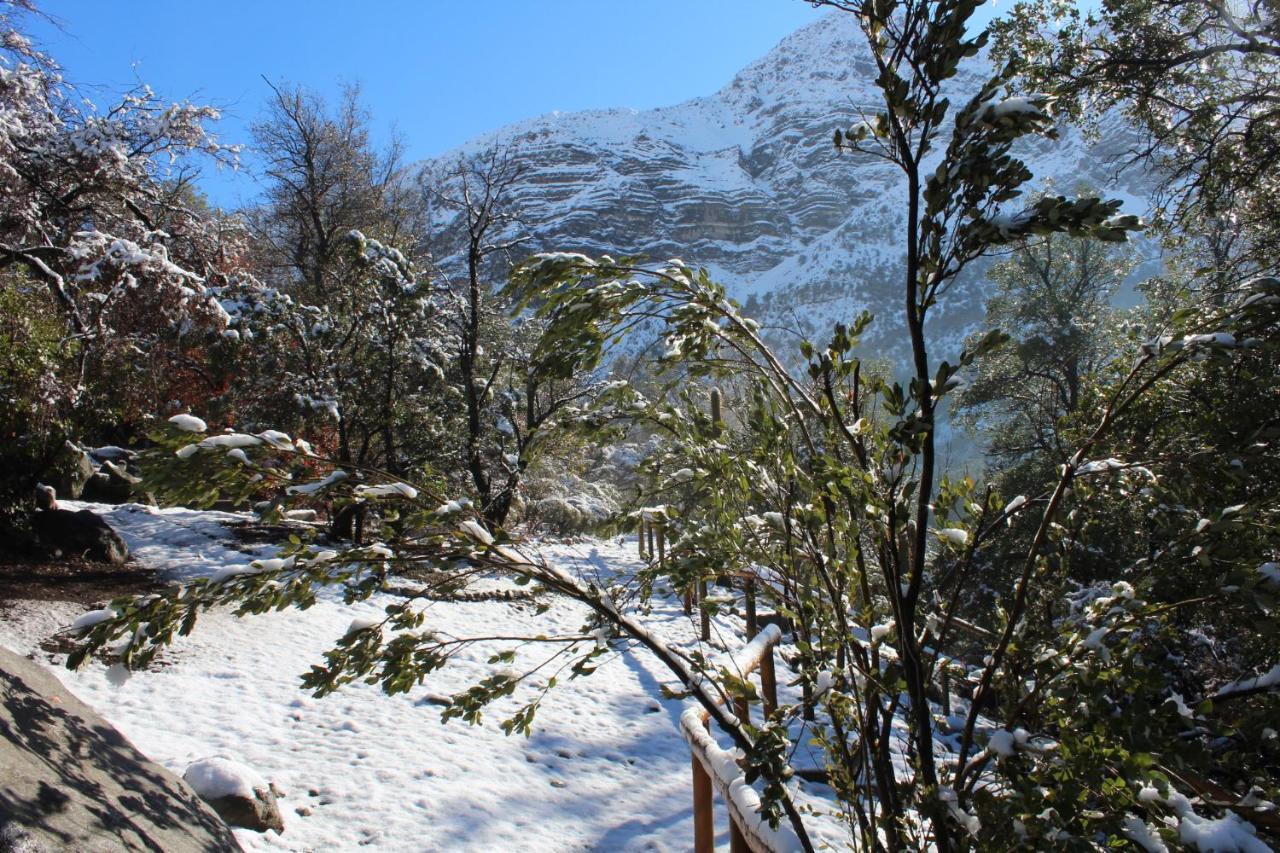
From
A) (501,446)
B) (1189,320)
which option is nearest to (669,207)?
(501,446)

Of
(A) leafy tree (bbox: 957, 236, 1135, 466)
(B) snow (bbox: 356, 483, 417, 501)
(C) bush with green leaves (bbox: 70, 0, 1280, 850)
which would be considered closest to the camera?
(C) bush with green leaves (bbox: 70, 0, 1280, 850)

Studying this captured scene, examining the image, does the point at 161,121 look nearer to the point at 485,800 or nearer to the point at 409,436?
the point at 409,436

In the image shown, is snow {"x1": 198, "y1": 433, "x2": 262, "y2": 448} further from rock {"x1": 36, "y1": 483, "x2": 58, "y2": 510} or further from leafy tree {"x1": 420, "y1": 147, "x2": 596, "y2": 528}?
leafy tree {"x1": 420, "y1": 147, "x2": 596, "y2": 528}

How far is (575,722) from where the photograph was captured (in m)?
5.76

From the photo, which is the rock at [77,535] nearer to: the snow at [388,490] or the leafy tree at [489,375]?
the leafy tree at [489,375]

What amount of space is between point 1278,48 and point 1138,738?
5.31 m

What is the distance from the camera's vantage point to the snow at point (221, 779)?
Answer: 331cm

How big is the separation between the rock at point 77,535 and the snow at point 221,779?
4864 mm

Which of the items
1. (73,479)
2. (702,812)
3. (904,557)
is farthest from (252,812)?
(73,479)

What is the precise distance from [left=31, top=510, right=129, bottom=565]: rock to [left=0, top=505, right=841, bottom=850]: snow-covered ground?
1.56 metres

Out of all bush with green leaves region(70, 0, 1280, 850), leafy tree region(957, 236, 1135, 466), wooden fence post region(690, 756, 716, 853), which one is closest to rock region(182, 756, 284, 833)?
wooden fence post region(690, 756, 716, 853)

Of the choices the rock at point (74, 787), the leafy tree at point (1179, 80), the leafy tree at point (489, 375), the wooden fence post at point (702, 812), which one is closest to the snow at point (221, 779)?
the rock at point (74, 787)

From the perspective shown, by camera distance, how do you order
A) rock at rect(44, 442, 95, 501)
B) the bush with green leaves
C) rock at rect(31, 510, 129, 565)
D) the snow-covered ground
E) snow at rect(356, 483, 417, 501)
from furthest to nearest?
rock at rect(44, 442, 95, 501) < rock at rect(31, 510, 129, 565) < the snow-covered ground < snow at rect(356, 483, 417, 501) < the bush with green leaves

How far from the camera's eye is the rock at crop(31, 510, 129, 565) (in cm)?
697
